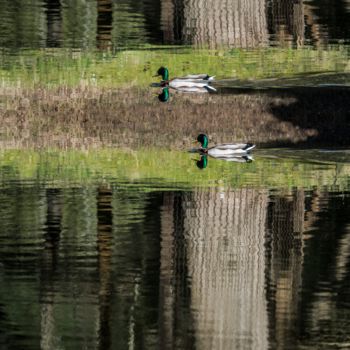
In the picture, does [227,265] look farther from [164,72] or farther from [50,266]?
[164,72]

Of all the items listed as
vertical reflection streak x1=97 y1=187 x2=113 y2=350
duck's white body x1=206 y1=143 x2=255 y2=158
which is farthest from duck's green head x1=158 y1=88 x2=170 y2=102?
vertical reflection streak x1=97 y1=187 x2=113 y2=350

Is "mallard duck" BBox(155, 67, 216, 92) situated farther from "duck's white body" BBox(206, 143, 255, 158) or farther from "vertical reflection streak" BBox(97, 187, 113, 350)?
"vertical reflection streak" BBox(97, 187, 113, 350)

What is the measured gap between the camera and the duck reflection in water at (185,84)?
3136 centimetres

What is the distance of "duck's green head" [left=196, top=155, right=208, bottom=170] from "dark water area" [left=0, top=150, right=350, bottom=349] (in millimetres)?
2155

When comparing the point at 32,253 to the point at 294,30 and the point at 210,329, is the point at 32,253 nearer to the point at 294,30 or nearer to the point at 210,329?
the point at 210,329

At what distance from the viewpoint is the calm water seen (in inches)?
614

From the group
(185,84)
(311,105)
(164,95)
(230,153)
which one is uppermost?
(185,84)

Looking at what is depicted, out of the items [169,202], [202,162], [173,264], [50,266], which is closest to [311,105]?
[202,162]

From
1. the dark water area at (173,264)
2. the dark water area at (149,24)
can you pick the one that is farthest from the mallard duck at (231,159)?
the dark water area at (149,24)

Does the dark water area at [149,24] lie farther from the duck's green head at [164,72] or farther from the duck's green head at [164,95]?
the duck's green head at [164,95]

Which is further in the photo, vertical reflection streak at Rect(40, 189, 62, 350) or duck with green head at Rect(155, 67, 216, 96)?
duck with green head at Rect(155, 67, 216, 96)

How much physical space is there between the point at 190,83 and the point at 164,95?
0.64 metres

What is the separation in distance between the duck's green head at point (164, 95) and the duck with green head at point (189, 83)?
0.50 ft

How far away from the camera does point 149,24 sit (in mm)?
33344
